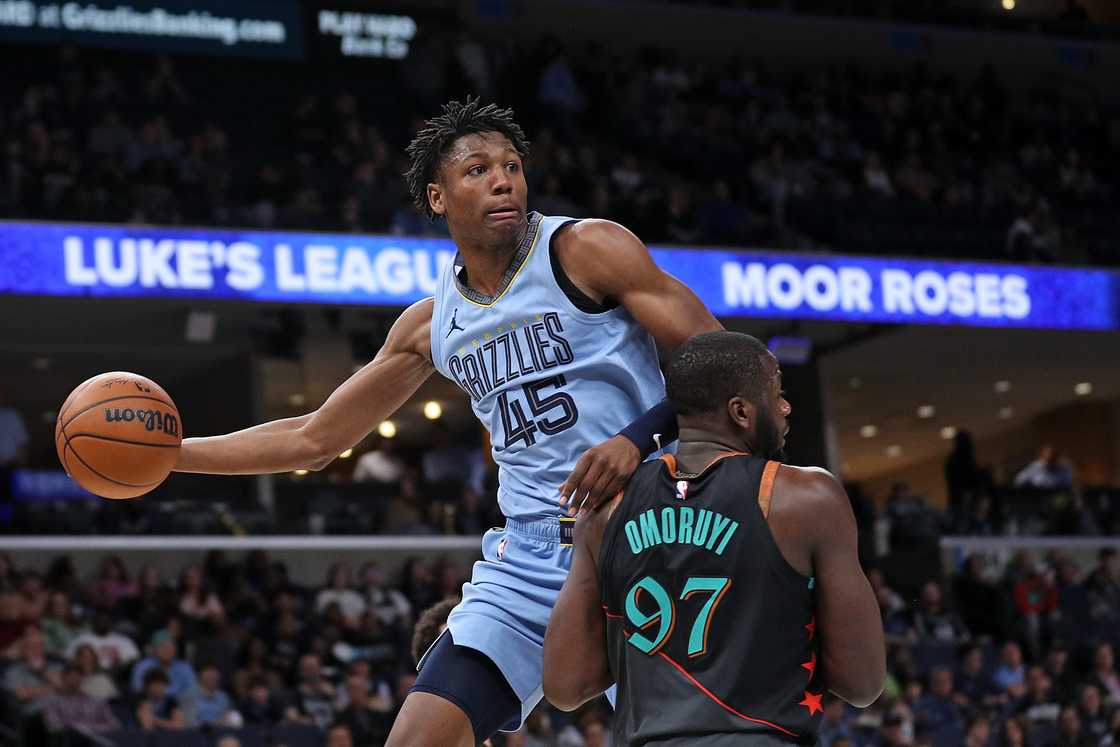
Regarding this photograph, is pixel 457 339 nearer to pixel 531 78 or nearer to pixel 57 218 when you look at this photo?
pixel 57 218

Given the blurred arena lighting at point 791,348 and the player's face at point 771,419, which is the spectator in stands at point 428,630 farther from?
the blurred arena lighting at point 791,348

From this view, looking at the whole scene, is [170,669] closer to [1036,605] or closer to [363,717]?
[363,717]

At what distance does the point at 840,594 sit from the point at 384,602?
37.9 feet

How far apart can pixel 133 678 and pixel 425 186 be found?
8.39 metres

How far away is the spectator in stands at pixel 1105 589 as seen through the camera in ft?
55.9

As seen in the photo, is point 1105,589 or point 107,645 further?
point 1105,589

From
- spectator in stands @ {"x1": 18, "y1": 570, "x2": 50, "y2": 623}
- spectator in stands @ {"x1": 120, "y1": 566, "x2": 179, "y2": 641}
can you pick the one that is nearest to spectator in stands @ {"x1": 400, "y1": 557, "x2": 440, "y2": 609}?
spectator in stands @ {"x1": 120, "y1": 566, "x2": 179, "y2": 641}

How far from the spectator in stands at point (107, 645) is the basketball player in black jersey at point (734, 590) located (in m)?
9.52

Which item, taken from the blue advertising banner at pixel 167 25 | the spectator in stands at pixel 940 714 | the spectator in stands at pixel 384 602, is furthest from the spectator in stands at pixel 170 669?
the blue advertising banner at pixel 167 25

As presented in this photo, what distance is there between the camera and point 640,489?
3195 mm

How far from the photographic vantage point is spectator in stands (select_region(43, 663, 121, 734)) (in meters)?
10.6

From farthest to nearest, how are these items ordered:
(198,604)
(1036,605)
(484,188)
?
(1036,605) → (198,604) → (484,188)

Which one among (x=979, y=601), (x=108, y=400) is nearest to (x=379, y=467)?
(x=979, y=601)

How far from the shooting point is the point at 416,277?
15.8 m
